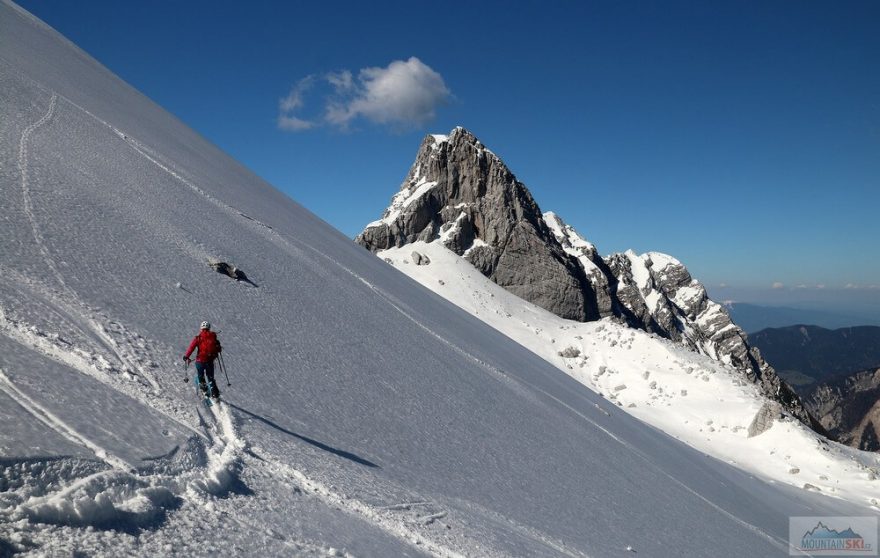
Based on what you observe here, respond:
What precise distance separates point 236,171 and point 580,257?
3044 inches

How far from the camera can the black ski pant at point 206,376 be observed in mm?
7271

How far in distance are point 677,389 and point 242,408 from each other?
45033mm

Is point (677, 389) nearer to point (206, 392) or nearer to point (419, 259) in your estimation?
point (419, 259)

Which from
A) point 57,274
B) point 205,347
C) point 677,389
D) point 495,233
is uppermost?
point 495,233

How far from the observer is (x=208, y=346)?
24.4 feet

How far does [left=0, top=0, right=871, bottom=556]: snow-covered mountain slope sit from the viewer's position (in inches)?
197

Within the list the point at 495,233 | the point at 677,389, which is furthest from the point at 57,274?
the point at 495,233

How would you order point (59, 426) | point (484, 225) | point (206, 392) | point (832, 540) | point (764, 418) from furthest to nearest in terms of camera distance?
1. point (484, 225)
2. point (764, 418)
3. point (832, 540)
4. point (206, 392)
5. point (59, 426)

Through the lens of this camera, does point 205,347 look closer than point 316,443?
Yes

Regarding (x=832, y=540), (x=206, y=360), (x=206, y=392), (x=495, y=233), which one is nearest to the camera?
(x=206, y=360)

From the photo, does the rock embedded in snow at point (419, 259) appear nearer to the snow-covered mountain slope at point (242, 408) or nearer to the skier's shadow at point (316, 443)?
the snow-covered mountain slope at point (242, 408)

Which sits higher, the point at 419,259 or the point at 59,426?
the point at 419,259

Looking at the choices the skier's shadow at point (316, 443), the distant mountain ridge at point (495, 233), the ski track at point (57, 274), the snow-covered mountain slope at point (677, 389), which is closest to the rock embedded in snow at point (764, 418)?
the snow-covered mountain slope at point (677, 389)

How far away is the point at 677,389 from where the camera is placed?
145ft
